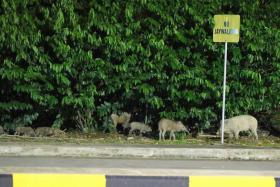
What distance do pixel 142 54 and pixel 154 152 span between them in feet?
7.31

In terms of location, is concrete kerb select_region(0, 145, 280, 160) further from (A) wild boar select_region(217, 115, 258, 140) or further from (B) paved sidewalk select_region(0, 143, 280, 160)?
(A) wild boar select_region(217, 115, 258, 140)

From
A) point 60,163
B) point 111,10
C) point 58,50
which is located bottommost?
point 60,163

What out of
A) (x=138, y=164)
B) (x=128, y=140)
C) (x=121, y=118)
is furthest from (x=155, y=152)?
(x=121, y=118)

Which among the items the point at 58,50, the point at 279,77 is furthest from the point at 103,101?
the point at 279,77

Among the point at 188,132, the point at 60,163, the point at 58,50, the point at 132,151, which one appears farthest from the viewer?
the point at 188,132

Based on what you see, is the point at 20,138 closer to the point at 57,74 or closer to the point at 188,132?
the point at 57,74

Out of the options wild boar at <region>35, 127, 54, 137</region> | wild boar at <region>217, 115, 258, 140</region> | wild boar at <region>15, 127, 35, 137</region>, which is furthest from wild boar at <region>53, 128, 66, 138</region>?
wild boar at <region>217, 115, 258, 140</region>

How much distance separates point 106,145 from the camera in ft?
39.5

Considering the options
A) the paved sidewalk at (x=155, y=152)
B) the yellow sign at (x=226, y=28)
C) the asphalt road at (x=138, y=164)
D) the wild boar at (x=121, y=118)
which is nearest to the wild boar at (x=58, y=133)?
the wild boar at (x=121, y=118)

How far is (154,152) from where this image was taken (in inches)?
454

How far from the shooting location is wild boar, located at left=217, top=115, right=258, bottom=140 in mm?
13062

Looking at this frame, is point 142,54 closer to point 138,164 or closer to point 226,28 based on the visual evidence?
point 226,28

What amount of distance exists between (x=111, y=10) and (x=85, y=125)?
8.62ft

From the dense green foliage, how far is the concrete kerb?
5.82 feet
